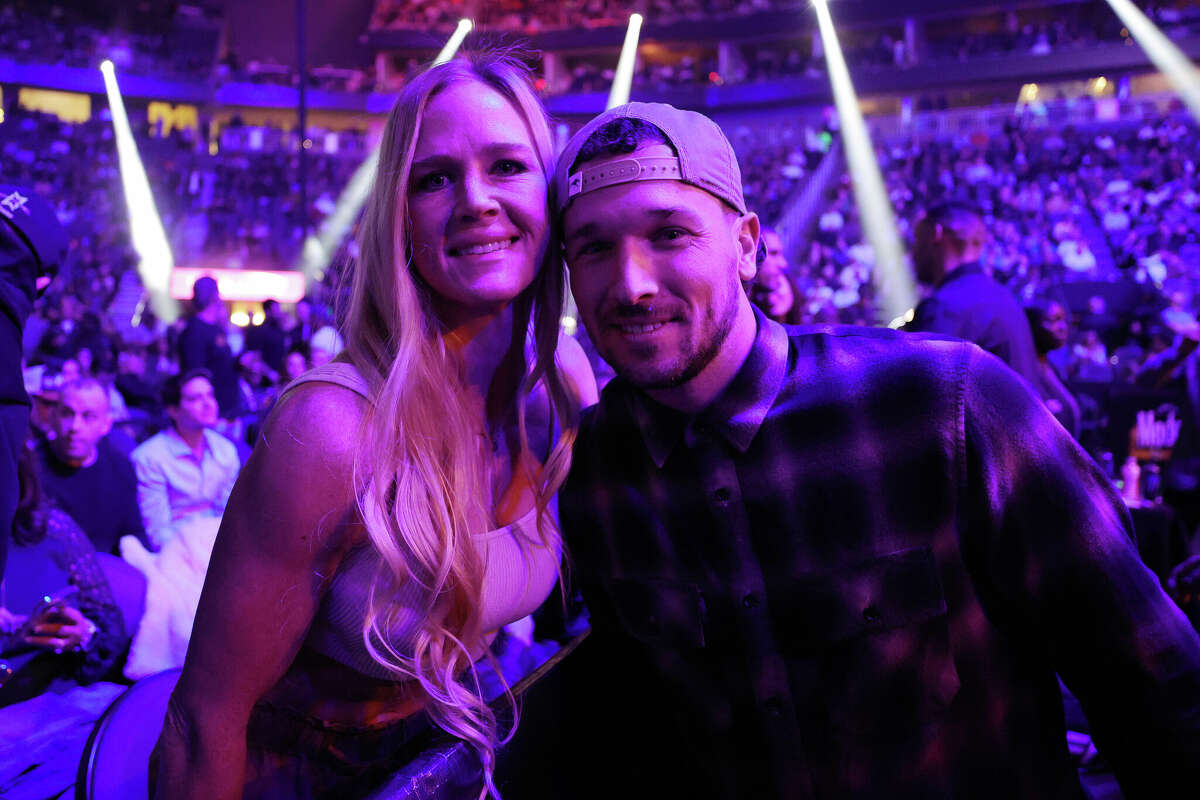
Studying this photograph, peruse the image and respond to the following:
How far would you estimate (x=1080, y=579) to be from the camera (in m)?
1.33

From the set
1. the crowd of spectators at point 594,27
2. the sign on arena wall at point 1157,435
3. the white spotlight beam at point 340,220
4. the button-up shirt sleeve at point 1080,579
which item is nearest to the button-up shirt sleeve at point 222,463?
the button-up shirt sleeve at point 1080,579

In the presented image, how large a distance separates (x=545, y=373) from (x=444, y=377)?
0.30 m

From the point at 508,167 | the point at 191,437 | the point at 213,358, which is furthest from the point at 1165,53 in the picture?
the point at 508,167

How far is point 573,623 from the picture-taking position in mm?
2266

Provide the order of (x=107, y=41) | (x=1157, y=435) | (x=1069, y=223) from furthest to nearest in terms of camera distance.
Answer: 1. (x=107, y=41)
2. (x=1069, y=223)
3. (x=1157, y=435)

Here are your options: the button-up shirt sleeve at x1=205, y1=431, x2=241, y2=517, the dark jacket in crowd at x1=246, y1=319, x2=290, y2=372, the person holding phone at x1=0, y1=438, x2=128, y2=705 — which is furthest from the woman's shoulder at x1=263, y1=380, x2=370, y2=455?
the dark jacket in crowd at x1=246, y1=319, x2=290, y2=372

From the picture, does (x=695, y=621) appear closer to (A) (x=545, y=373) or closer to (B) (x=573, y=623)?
(A) (x=545, y=373)

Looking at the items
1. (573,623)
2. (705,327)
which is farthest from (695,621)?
(573,623)

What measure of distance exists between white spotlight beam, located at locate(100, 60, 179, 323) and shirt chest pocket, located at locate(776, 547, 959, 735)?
76.4 feet

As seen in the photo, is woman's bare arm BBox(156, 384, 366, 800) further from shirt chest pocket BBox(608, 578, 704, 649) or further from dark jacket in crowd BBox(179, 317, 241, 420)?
dark jacket in crowd BBox(179, 317, 241, 420)

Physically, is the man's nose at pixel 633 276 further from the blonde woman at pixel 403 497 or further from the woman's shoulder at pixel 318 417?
the woman's shoulder at pixel 318 417

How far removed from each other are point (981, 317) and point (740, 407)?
3.06 m

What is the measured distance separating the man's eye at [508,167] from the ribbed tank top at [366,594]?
18.8 inches

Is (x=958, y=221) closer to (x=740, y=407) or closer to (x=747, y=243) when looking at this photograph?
(x=747, y=243)
